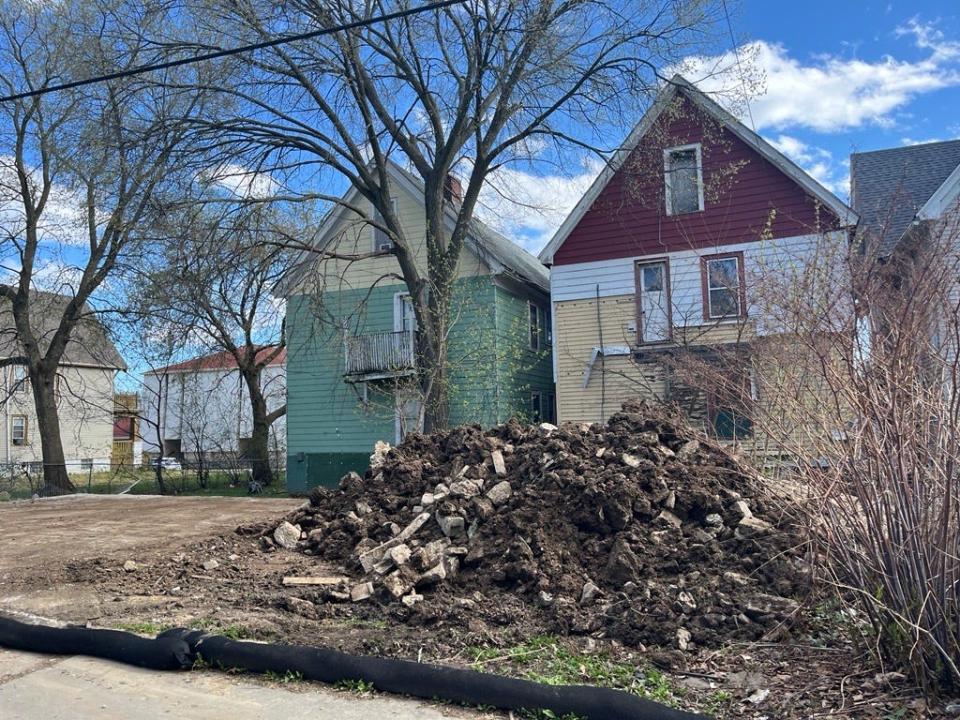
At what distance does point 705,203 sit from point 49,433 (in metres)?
19.1

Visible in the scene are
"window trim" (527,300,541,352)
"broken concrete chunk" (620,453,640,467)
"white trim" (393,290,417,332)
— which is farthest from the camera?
"window trim" (527,300,541,352)

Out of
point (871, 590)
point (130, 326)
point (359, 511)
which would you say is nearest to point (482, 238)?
point (130, 326)

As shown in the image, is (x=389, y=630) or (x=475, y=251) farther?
(x=475, y=251)

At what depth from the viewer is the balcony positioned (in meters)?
19.6

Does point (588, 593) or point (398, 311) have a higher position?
point (398, 311)

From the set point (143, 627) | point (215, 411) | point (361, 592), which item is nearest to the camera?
point (143, 627)

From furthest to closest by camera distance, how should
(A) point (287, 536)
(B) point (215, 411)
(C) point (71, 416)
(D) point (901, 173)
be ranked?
(B) point (215, 411) → (C) point (71, 416) → (D) point (901, 173) → (A) point (287, 536)

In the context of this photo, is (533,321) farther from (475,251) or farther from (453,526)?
(453,526)

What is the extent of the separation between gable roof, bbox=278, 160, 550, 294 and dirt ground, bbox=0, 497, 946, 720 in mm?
7668

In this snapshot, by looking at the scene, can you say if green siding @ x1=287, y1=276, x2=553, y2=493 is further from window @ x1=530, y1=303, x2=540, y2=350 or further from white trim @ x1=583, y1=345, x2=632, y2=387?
white trim @ x1=583, y1=345, x2=632, y2=387

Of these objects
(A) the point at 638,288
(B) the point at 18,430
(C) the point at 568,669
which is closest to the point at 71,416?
(B) the point at 18,430

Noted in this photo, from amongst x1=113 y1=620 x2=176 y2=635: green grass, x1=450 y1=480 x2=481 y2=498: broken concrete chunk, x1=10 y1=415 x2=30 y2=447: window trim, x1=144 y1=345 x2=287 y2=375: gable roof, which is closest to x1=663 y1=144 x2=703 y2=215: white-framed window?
x1=450 y1=480 x2=481 y2=498: broken concrete chunk

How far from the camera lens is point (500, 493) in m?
7.53

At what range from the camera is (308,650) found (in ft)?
15.9
